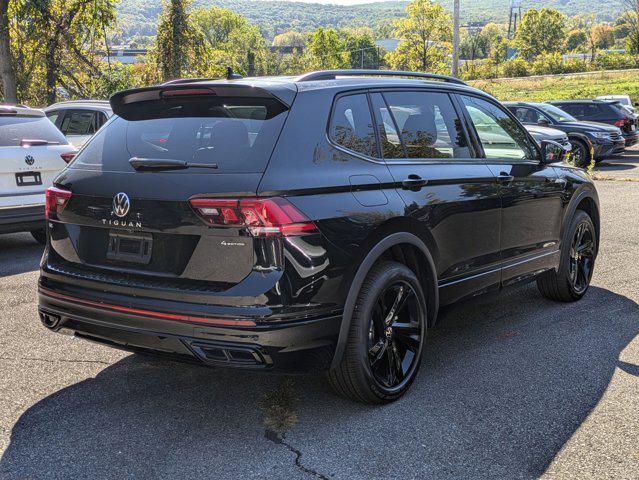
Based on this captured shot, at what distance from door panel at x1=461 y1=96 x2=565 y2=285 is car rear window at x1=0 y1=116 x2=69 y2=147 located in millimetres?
5061

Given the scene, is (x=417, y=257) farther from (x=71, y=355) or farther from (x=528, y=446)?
(x=71, y=355)

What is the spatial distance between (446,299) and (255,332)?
164cm

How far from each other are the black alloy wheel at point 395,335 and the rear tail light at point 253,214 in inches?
30.7

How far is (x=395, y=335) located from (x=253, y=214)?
125cm

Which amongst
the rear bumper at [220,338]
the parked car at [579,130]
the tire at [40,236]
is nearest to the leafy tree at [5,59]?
the tire at [40,236]

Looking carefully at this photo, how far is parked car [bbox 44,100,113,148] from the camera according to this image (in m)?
11.3

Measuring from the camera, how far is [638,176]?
57.0 ft

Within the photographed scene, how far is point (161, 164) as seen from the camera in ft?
11.6

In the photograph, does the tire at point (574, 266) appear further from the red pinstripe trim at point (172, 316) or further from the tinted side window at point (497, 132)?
the red pinstripe trim at point (172, 316)

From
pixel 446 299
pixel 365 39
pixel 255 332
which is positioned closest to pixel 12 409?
pixel 255 332

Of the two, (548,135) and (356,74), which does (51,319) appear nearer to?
(356,74)

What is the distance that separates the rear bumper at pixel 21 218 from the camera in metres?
7.59

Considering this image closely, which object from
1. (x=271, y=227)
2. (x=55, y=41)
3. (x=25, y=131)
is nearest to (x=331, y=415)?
(x=271, y=227)

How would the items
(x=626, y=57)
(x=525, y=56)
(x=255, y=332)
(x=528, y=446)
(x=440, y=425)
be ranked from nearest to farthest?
(x=255, y=332)
(x=528, y=446)
(x=440, y=425)
(x=626, y=57)
(x=525, y=56)
